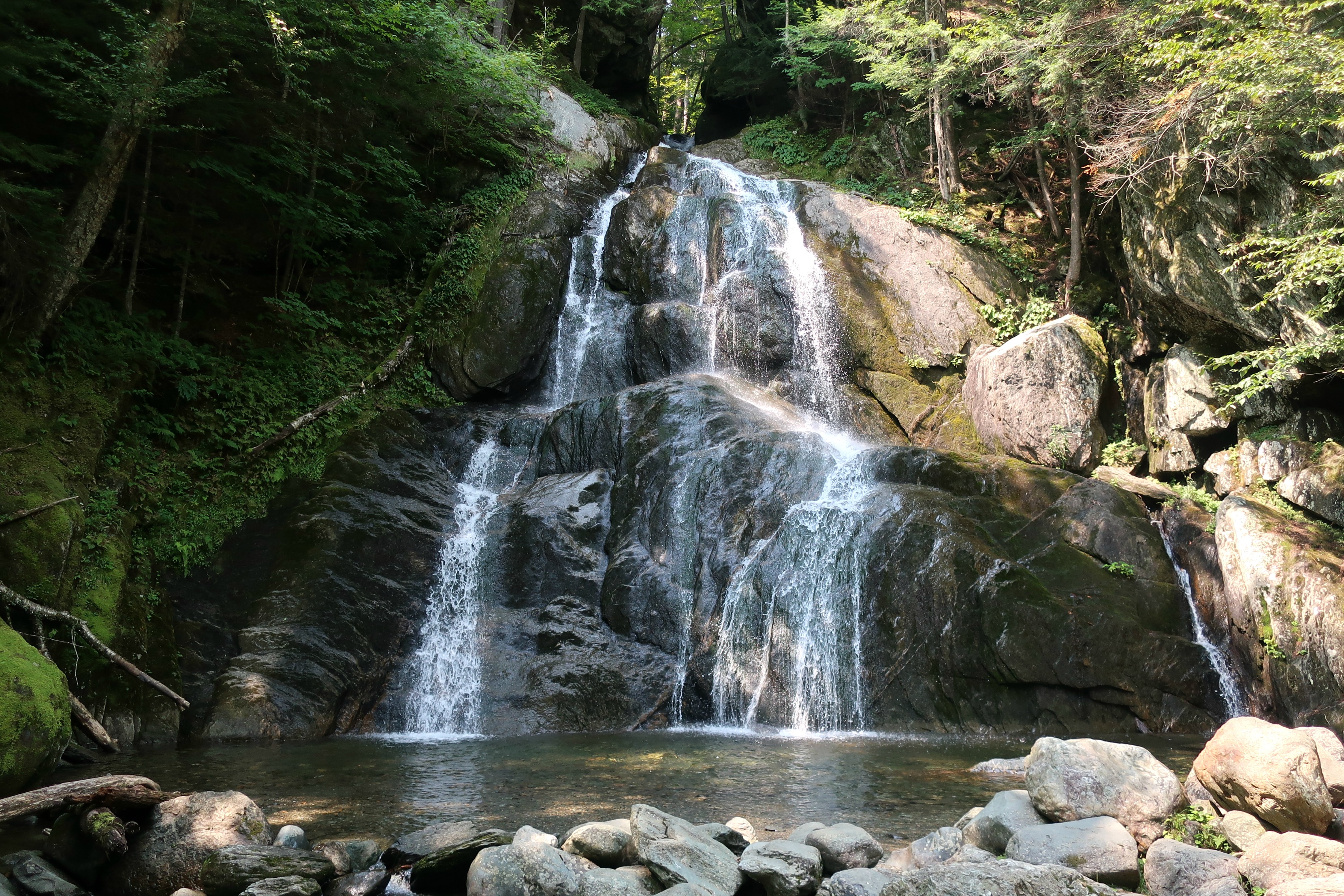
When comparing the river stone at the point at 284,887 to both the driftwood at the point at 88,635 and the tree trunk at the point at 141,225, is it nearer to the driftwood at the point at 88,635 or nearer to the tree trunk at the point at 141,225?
the driftwood at the point at 88,635

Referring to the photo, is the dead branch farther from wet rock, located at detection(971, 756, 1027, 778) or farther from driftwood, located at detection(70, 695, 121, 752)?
wet rock, located at detection(971, 756, 1027, 778)

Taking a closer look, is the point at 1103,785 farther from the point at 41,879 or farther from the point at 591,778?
the point at 41,879

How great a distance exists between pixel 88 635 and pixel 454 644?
4112 millimetres

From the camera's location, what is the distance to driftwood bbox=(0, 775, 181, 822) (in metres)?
4.70

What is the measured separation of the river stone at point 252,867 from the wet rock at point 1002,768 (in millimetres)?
5429

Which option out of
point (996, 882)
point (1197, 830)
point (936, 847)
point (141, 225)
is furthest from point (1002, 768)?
point (141, 225)

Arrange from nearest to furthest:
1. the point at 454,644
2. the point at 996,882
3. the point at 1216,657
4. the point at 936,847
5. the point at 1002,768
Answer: the point at 996,882, the point at 936,847, the point at 1002,768, the point at 1216,657, the point at 454,644

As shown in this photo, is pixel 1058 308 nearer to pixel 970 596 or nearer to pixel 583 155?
pixel 970 596

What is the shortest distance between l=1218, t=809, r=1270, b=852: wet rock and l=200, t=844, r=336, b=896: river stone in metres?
5.29

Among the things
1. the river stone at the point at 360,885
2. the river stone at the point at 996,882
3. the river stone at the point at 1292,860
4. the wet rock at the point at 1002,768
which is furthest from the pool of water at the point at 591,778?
the river stone at the point at 1292,860

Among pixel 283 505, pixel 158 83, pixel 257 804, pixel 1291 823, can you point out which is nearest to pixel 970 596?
pixel 1291 823

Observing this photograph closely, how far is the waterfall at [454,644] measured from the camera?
1025cm

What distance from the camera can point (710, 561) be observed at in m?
11.1

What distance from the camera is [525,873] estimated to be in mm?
4523
